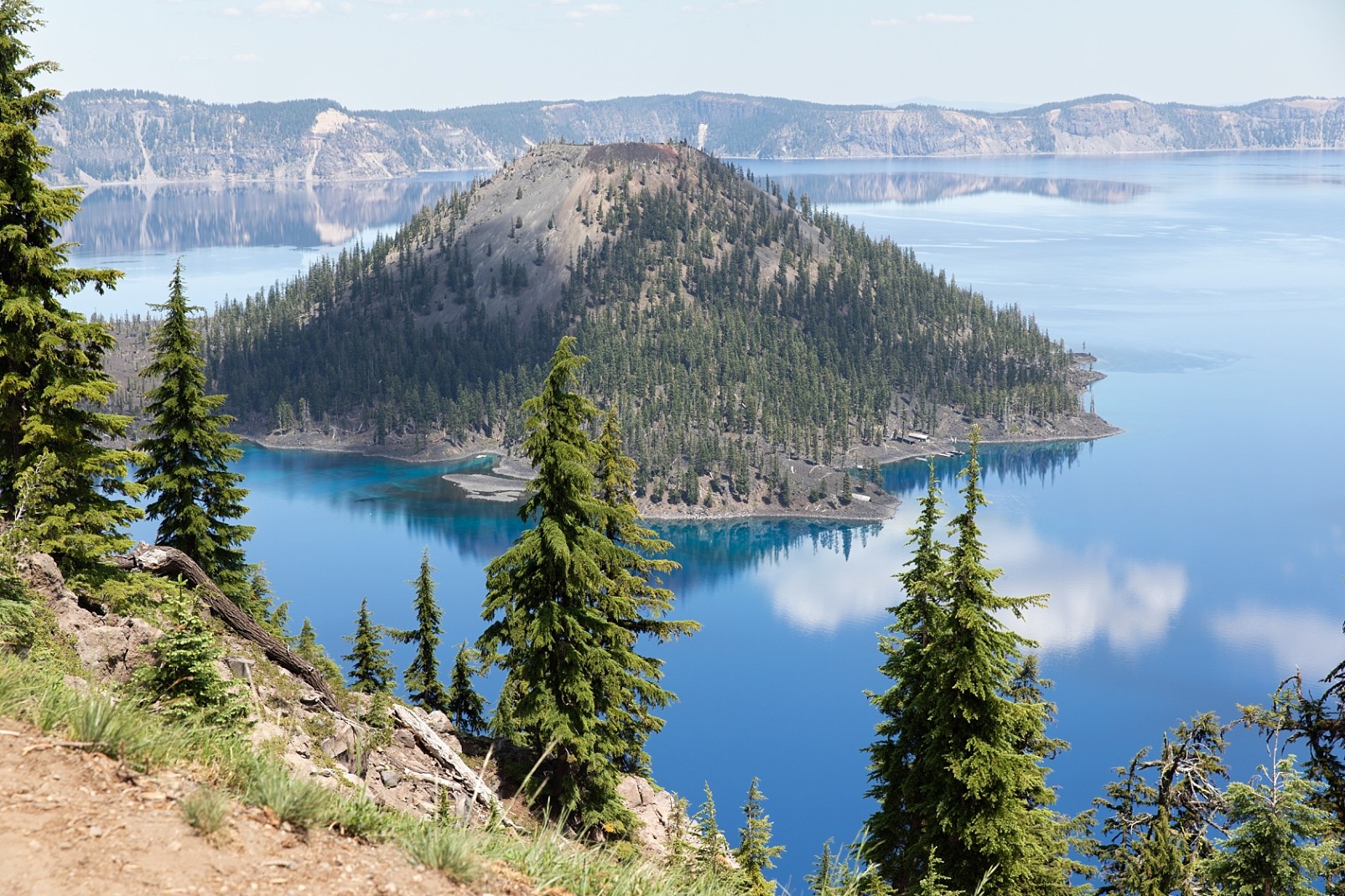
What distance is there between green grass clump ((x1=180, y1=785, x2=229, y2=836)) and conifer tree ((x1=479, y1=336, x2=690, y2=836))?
1790 centimetres

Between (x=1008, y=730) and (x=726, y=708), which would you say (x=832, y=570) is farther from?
(x=1008, y=730)

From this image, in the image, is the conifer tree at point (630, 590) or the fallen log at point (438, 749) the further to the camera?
the conifer tree at point (630, 590)

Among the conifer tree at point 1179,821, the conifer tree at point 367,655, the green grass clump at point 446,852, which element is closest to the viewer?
the green grass clump at point 446,852

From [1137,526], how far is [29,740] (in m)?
159

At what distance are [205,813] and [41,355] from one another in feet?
65.9

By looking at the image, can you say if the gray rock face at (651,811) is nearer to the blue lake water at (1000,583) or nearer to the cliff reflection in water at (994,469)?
the blue lake water at (1000,583)

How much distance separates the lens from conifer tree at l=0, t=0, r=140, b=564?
25.6 metres

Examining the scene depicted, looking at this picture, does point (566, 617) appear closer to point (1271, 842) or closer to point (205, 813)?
point (1271, 842)

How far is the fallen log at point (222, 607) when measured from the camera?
1060 inches

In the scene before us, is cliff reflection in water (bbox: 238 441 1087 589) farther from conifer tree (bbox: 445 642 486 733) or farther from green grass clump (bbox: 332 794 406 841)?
green grass clump (bbox: 332 794 406 841)

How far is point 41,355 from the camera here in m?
26.1

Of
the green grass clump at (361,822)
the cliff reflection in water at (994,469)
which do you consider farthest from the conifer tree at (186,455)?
the cliff reflection in water at (994,469)

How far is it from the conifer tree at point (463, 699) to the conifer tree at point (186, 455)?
1629 cm

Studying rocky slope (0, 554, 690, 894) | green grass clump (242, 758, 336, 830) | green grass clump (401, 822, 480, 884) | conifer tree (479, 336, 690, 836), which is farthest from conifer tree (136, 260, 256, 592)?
green grass clump (401, 822, 480, 884)
